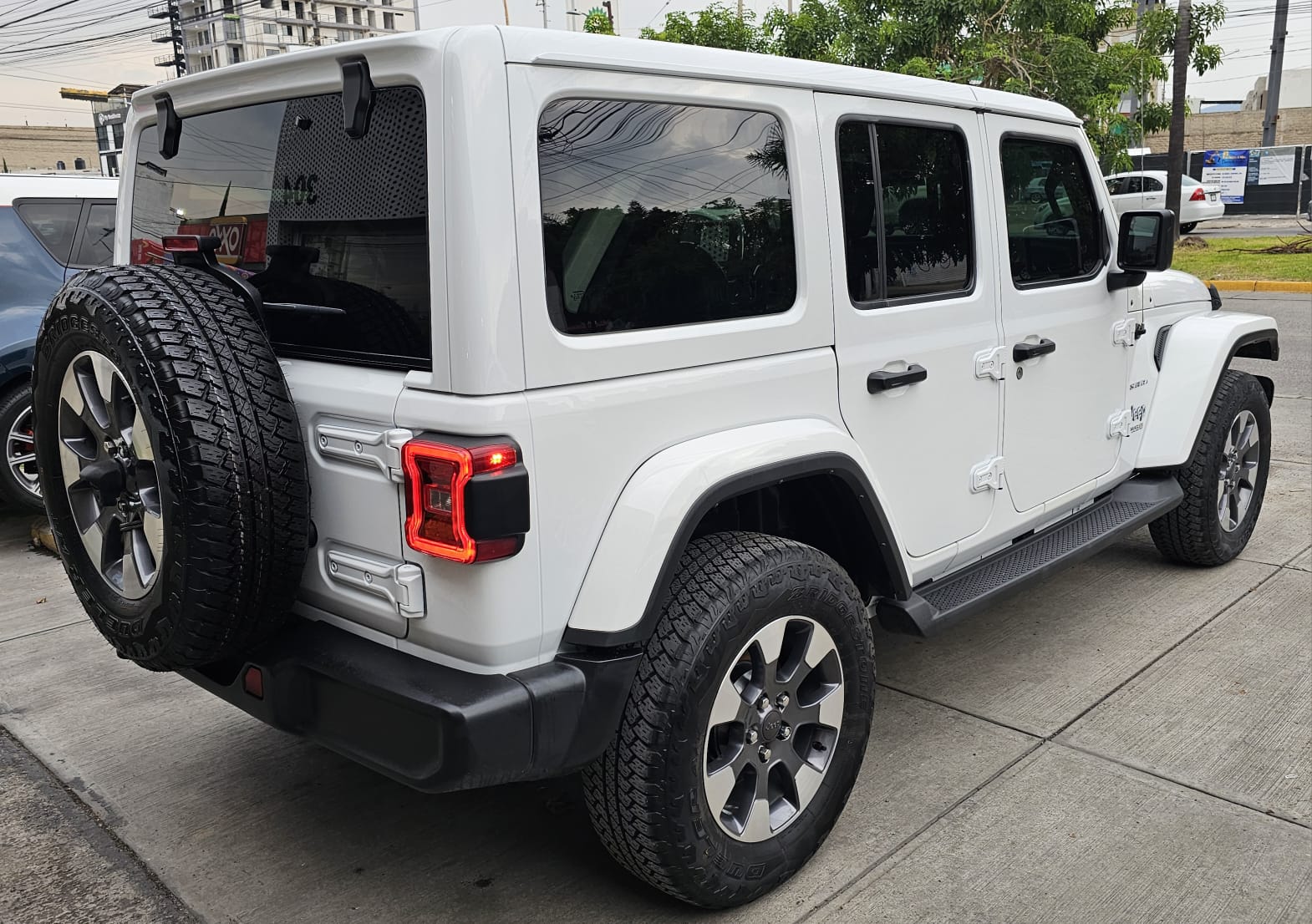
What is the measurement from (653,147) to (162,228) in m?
1.51

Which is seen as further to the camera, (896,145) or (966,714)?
(966,714)

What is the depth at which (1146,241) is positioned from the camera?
3951 millimetres

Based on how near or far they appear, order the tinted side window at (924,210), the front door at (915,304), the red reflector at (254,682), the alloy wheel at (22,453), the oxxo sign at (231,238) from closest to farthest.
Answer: the red reflector at (254,682), the oxxo sign at (231,238), the front door at (915,304), the tinted side window at (924,210), the alloy wheel at (22,453)

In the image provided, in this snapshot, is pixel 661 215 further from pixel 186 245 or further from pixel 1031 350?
pixel 1031 350

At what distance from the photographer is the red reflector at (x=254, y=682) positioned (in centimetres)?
253

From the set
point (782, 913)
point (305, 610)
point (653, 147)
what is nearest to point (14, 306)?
point (305, 610)

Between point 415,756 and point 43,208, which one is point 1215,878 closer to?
point 415,756

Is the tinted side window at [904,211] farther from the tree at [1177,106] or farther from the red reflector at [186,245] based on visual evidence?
the tree at [1177,106]

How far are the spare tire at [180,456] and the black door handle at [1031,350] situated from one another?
2212 mm

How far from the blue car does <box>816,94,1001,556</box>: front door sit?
4.69 m

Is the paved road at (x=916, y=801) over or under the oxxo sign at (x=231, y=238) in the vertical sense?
under

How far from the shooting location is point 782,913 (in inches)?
104

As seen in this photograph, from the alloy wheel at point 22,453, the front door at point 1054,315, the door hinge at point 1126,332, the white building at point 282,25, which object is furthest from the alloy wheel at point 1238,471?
the white building at point 282,25

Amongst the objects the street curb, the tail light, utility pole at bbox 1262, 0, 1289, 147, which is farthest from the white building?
the tail light
